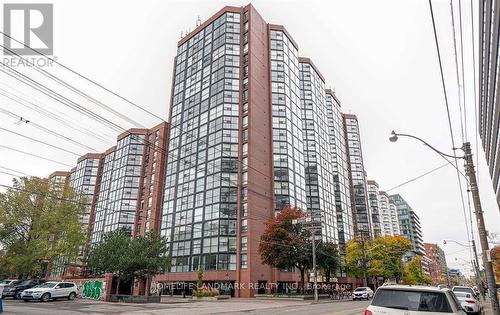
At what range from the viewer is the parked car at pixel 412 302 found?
6.44 metres

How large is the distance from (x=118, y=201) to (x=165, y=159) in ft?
60.1

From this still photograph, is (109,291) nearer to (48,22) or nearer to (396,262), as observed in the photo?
(48,22)

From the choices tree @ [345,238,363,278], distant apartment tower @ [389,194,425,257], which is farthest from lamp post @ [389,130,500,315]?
distant apartment tower @ [389,194,425,257]

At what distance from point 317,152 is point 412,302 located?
6874cm

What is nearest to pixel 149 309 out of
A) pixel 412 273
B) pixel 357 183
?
pixel 412 273

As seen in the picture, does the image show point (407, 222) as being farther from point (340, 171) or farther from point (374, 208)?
point (340, 171)

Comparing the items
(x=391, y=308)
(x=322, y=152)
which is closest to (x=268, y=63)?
(x=322, y=152)

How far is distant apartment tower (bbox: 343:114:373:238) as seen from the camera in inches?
3605

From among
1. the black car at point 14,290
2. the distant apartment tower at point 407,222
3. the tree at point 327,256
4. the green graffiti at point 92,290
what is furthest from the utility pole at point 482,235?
the distant apartment tower at point 407,222

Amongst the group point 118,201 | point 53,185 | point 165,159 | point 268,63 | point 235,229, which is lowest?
point 235,229

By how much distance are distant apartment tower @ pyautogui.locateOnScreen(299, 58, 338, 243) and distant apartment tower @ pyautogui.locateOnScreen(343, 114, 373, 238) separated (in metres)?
15.9

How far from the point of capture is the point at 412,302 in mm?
6637

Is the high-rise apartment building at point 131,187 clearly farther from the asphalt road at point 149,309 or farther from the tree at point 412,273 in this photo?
the tree at point 412,273

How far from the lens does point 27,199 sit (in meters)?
41.6
